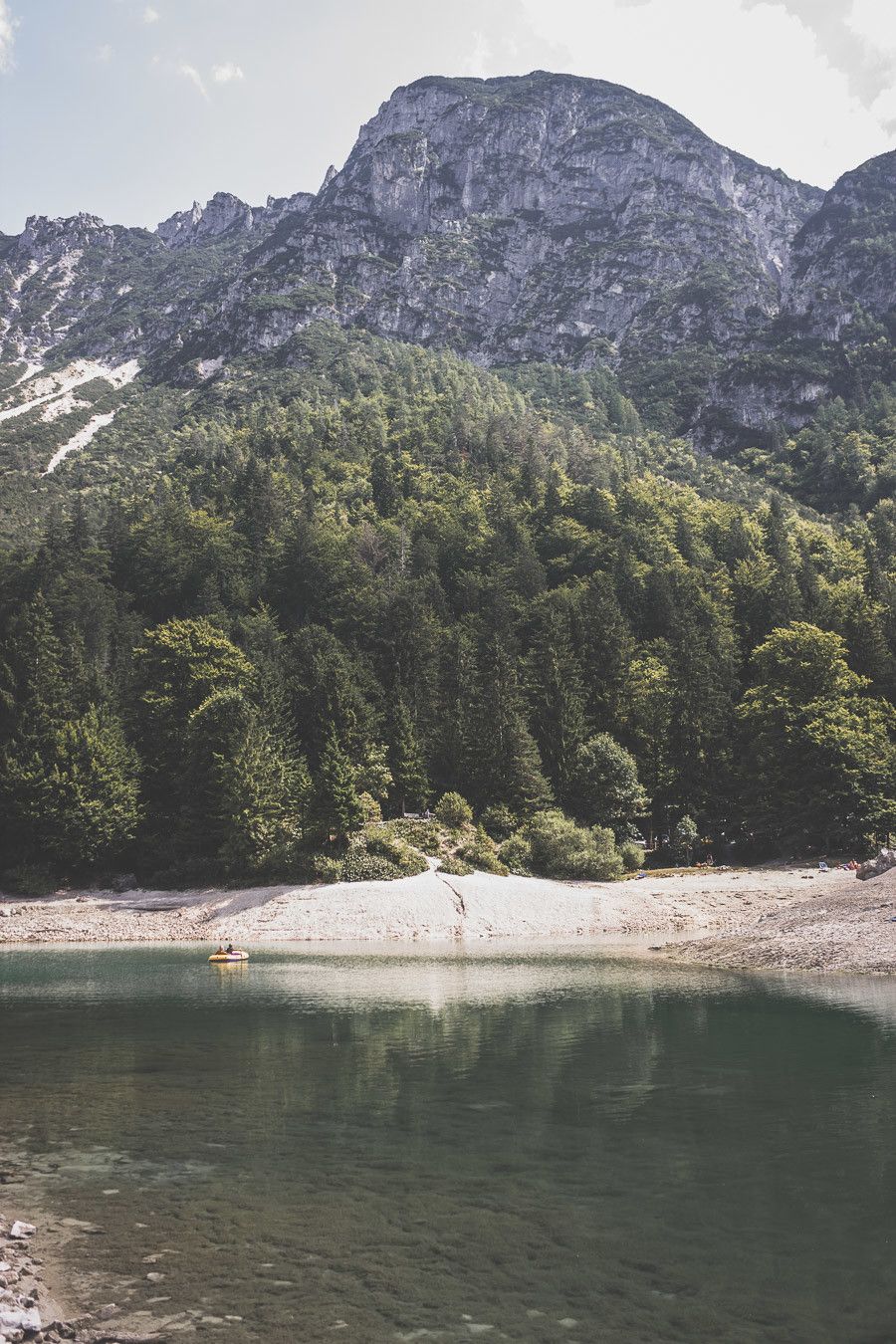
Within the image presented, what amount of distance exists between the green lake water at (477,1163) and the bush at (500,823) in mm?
43704

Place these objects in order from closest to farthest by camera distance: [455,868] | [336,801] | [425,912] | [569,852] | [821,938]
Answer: [821,938], [425,912], [455,868], [336,801], [569,852]

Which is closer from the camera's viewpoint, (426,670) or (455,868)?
(455,868)

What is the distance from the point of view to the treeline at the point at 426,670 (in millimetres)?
73188

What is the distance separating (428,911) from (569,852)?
50.9ft

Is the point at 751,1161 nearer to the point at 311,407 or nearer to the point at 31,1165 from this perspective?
the point at 31,1165

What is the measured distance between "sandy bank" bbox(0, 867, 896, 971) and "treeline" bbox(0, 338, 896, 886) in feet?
18.5

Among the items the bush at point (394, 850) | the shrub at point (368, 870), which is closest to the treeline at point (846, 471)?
the bush at point (394, 850)

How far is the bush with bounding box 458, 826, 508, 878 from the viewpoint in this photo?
227ft

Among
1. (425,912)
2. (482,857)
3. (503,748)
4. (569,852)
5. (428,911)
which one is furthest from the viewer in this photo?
(503,748)

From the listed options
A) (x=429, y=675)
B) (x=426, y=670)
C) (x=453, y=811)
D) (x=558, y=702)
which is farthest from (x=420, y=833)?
(x=426, y=670)

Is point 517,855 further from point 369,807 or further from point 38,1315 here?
point 38,1315

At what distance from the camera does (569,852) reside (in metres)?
71.6

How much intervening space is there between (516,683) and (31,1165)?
2955 inches

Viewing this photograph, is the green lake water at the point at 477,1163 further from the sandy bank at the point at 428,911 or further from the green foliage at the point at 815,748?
the green foliage at the point at 815,748
